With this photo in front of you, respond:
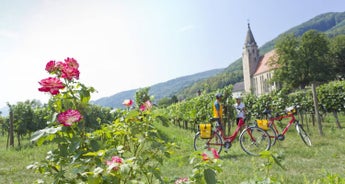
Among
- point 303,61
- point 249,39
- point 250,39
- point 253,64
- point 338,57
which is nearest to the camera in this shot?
point 303,61

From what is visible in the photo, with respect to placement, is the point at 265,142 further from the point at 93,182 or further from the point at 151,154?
the point at 93,182

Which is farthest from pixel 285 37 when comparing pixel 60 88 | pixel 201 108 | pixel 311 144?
pixel 60 88

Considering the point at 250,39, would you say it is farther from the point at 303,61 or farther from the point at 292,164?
the point at 292,164

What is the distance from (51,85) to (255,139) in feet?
22.1

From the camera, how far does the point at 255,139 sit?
24.9 feet

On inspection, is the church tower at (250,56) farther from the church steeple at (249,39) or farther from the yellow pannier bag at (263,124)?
the yellow pannier bag at (263,124)

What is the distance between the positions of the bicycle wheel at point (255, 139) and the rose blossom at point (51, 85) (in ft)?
21.3

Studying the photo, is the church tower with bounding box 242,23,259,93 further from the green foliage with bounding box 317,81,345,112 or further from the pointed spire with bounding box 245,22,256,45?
the green foliage with bounding box 317,81,345,112

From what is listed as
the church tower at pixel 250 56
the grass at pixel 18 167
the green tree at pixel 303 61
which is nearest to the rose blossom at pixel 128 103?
the grass at pixel 18 167

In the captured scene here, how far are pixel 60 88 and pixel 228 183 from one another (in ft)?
11.4

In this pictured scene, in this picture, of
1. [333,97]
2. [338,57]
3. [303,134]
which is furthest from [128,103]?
[338,57]

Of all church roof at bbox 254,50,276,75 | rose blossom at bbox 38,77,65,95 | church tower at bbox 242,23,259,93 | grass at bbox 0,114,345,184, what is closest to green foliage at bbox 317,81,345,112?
grass at bbox 0,114,345,184

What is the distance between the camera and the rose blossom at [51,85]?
161cm

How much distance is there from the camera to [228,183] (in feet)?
14.6
